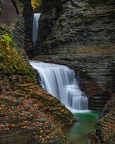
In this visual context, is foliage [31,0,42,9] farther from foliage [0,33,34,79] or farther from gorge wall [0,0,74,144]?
foliage [0,33,34,79]

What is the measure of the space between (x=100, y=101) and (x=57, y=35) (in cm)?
937

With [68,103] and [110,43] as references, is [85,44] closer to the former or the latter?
[110,43]

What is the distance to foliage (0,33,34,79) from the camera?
37.6 feet

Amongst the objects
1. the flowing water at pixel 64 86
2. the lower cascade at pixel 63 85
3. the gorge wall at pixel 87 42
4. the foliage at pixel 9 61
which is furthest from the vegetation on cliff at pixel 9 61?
the gorge wall at pixel 87 42

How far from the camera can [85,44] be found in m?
23.9

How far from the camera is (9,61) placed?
11.8 m

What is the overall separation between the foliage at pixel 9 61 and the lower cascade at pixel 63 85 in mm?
4998

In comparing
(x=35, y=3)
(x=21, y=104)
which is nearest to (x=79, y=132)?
(x=21, y=104)

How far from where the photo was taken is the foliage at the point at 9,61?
11.5m

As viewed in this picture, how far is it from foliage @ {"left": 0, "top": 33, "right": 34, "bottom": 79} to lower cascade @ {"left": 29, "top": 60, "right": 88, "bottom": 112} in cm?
500

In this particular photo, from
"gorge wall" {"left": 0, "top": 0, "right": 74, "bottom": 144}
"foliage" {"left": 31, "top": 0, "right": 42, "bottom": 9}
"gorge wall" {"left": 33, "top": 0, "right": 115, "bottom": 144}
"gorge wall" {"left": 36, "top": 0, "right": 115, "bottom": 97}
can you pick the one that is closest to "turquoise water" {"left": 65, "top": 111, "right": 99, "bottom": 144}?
"gorge wall" {"left": 0, "top": 0, "right": 74, "bottom": 144}

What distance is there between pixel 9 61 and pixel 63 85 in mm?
7972

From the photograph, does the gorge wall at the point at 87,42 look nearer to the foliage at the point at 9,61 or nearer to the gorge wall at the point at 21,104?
the gorge wall at the point at 21,104

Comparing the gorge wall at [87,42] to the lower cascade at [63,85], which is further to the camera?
the gorge wall at [87,42]
